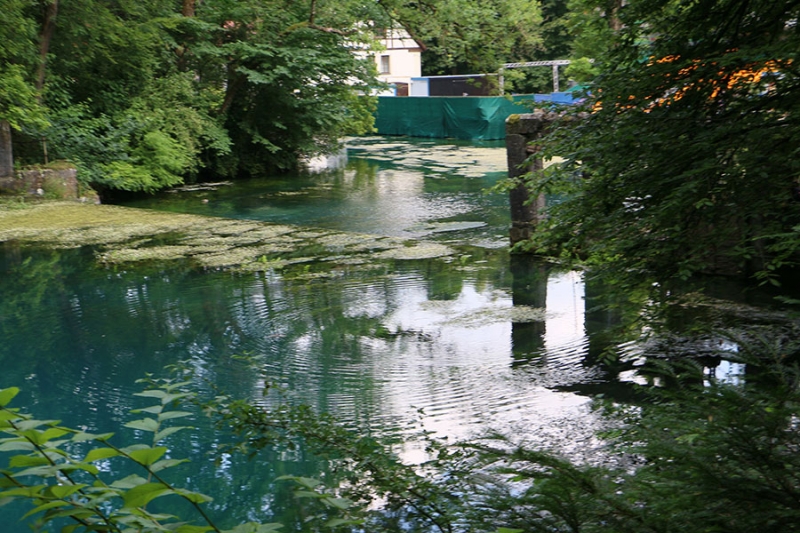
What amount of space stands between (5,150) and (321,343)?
1048 cm

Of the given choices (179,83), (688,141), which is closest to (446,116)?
(179,83)

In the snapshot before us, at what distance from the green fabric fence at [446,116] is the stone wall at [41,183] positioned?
633 inches

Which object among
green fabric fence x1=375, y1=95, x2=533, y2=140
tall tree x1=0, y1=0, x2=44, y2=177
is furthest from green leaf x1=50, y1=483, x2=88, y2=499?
green fabric fence x1=375, y1=95, x2=533, y2=140

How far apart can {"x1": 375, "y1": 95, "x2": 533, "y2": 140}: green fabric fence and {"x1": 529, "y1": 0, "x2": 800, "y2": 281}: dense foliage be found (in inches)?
940

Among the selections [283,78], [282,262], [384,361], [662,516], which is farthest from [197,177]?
[662,516]

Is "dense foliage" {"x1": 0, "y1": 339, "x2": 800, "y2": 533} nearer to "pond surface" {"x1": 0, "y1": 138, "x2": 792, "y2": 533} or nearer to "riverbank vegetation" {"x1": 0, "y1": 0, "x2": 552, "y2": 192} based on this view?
"pond surface" {"x1": 0, "y1": 138, "x2": 792, "y2": 533}

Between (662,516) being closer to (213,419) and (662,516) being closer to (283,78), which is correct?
(213,419)

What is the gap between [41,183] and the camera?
48.5ft

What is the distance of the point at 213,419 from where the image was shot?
17.0 feet

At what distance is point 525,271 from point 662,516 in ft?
22.6

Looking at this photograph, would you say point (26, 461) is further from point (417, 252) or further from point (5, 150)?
point (5, 150)

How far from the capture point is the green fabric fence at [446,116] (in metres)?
29.5

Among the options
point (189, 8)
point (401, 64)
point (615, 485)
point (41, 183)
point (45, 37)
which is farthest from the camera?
point (401, 64)

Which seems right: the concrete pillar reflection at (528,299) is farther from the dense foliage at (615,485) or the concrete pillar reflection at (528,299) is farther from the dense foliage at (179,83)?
the dense foliage at (179,83)
